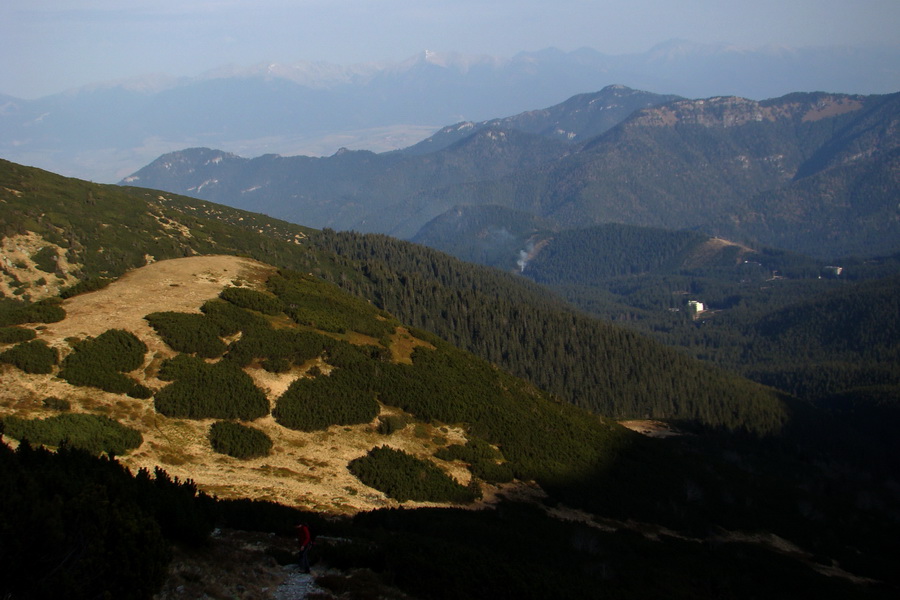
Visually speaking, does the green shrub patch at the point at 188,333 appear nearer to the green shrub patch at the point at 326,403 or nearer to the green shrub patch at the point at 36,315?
the green shrub patch at the point at 36,315

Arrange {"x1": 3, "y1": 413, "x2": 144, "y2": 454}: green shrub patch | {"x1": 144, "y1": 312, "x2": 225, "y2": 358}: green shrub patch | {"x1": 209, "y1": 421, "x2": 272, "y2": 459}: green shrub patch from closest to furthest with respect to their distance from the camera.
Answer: {"x1": 3, "y1": 413, "x2": 144, "y2": 454}: green shrub patch
{"x1": 209, "y1": 421, "x2": 272, "y2": 459}: green shrub patch
{"x1": 144, "y1": 312, "x2": 225, "y2": 358}: green shrub patch

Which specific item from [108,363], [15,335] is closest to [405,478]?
[108,363]

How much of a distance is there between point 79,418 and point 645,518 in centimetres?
4361

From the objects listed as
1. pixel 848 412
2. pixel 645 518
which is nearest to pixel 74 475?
pixel 645 518

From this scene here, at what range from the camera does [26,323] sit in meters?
Result: 50.0

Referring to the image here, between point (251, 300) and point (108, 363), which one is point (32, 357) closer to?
point (108, 363)

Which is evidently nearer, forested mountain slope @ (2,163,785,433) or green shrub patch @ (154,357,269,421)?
green shrub patch @ (154,357,269,421)

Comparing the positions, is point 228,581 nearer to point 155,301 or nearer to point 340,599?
point 340,599

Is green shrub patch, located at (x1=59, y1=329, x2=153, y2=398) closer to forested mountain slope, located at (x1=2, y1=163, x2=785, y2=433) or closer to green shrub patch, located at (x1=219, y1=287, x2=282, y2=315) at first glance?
green shrub patch, located at (x1=219, y1=287, x2=282, y2=315)

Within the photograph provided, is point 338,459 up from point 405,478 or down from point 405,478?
up

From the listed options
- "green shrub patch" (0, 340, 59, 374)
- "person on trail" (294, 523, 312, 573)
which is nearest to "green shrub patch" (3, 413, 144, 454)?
"green shrub patch" (0, 340, 59, 374)

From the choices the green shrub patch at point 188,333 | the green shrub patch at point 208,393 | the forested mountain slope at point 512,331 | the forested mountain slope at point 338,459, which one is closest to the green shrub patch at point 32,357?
the forested mountain slope at point 338,459

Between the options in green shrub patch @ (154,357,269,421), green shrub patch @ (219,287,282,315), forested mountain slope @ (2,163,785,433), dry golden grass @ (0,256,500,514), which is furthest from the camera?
forested mountain slope @ (2,163,785,433)

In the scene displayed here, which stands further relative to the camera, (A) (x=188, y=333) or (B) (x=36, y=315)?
(A) (x=188, y=333)
